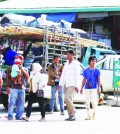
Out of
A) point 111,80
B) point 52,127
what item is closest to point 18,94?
point 52,127

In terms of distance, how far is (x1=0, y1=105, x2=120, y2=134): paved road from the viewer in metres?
12.3

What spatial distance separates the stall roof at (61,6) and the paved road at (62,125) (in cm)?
1562

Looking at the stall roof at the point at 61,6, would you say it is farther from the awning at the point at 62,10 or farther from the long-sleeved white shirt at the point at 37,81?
the long-sleeved white shirt at the point at 37,81

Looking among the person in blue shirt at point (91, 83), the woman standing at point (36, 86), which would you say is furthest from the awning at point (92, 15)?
the woman standing at point (36, 86)

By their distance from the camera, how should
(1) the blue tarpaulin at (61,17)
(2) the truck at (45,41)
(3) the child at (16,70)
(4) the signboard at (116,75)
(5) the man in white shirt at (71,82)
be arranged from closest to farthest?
(3) the child at (16,70), (5) the man in white shirt at (71,82), (2) the truck at (45,41), (4) the signboard at (116,75), (1) the blue tarpaulin at (61,17)

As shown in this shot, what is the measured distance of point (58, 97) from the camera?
1652cm

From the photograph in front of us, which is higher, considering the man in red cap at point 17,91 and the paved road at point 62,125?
the man in red cap at point 17,91

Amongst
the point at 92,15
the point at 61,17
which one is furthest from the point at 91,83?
the point at 61,17

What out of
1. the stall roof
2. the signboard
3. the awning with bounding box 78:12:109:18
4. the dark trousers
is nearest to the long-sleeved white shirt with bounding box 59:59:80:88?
the dark trousers

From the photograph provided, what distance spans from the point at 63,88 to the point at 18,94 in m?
1.62

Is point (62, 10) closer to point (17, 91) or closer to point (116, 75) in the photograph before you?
point (116, 75)

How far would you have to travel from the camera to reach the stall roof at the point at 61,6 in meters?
31.2
